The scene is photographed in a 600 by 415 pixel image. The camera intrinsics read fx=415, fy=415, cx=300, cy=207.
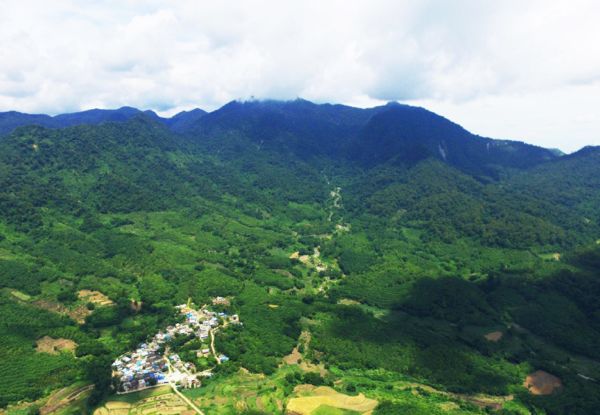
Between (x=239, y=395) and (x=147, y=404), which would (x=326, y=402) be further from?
(x=147, y=404)

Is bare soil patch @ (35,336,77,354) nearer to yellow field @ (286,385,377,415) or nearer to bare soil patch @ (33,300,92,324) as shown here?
bare soil patch @ (33,300,92,324)

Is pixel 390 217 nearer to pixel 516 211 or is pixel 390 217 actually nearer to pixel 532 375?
pixel 516 211

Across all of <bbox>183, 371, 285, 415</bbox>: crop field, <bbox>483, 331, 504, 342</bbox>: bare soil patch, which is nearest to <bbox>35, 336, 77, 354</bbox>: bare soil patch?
<bbox>183, 371, 285, 415</bbox>: crop field

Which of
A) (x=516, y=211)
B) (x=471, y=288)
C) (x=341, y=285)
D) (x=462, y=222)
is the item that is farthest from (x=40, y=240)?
(x=516, y=211)

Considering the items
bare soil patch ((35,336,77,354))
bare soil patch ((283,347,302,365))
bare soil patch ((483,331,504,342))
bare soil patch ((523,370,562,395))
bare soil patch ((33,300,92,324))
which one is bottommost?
bare soil patch ((523,370,562,395))

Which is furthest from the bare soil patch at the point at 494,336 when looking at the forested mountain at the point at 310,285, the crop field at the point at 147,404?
the crop field at the point at 147,404

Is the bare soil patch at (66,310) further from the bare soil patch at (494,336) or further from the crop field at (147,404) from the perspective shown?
the bare soil patch at (494,336)

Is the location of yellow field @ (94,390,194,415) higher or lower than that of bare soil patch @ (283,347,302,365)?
lower

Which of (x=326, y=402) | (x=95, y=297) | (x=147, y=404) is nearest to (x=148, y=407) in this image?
(x=147, y=404)
